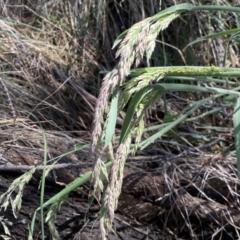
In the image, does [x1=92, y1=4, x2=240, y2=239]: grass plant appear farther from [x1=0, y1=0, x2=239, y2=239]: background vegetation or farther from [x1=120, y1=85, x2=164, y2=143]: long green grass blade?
[x1=0, y1=0, x2=239, y2=239]: background vegetation

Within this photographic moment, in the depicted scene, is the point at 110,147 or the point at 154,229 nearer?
the point at 110,147

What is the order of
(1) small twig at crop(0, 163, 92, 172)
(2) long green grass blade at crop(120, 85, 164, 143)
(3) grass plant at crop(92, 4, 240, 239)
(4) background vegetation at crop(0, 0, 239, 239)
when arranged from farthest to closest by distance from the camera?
(4) background vegetation at crop(0, 0, 239, 239), (1) small twig at crop(0, 163, 92, 172), (2) long green grass blade at crop(120, 85, 164, 143), (3) grass plant at crop(92, 4, 240, 239)

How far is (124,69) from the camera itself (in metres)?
0.84

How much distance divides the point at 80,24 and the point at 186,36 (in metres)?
0.41

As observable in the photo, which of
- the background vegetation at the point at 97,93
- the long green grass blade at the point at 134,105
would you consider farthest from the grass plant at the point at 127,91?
the background vegetation at the point at 97,93

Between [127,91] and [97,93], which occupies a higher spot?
[127,91]

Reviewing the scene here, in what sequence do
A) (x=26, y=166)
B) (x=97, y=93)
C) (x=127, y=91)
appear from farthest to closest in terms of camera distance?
(x=97, y=93), (x=26, y=166), (x=127, y=91)

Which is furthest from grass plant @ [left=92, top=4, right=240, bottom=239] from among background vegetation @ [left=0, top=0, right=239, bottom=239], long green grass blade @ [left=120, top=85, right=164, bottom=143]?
background vegetation @ [left=0, top=0, right=239, bottom=239]

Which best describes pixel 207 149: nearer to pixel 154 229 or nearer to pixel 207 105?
pixel 207 105

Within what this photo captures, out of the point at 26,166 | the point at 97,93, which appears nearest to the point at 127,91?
the point at 26,166

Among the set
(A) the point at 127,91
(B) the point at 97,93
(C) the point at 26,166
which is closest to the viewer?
(A) the point at 127,91

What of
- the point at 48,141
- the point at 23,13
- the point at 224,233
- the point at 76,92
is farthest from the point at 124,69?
the point at 23,13

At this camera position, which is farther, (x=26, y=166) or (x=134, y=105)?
(x=26, y=166)

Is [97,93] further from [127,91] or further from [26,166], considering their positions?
[127,91]
